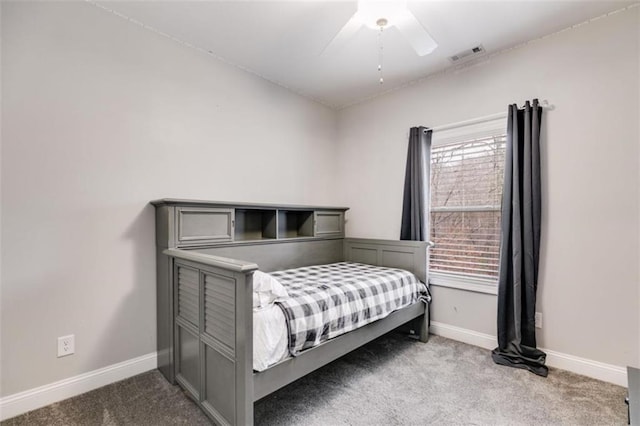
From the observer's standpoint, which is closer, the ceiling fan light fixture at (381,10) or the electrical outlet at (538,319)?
the ceiling fan light fixture at (381,10)

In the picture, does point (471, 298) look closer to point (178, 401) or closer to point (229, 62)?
point (178, 401)

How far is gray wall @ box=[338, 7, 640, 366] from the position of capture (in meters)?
1.98

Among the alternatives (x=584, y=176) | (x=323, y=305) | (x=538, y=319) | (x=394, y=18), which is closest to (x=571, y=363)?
(x=538, y=319)

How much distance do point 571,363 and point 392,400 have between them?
1.43m

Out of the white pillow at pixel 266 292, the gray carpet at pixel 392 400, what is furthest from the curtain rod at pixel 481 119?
the white pillow at pixel 266 292

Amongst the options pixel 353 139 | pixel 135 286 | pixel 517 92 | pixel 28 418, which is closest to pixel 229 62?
pixel 353 139

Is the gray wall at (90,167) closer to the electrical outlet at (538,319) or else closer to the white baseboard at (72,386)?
the white baseboard at (72,386)

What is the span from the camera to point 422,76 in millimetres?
2928

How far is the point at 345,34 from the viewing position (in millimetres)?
2104

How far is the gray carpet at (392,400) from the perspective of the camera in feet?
5.33

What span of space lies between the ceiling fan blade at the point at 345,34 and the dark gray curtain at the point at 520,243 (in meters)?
1.42

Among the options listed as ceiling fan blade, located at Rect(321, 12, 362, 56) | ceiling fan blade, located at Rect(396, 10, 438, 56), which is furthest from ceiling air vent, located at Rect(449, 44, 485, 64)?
ceiling fan blade, located at Rect(321, 12, 362, 56)

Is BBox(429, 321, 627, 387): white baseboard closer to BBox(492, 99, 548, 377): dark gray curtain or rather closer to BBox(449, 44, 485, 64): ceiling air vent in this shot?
BBox(492, 99, 548, 377): dark gray curtain

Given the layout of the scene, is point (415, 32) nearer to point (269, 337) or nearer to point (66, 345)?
point (269, 337)
